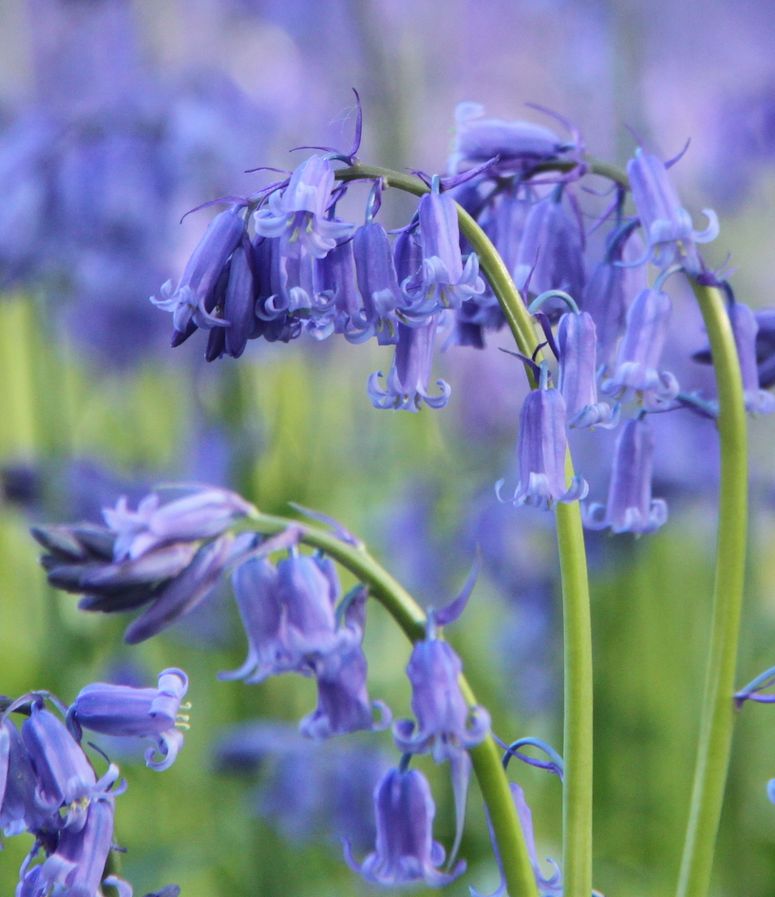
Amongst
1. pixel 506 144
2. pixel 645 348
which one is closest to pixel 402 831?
pixel 645 348

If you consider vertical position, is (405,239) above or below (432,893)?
above

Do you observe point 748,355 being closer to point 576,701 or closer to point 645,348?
point 645,348

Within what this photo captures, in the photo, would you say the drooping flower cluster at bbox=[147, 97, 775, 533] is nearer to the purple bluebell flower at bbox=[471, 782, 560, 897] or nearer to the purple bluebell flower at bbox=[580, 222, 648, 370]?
the purple bluebell flower at bbox=[580, 222, 648, 370]

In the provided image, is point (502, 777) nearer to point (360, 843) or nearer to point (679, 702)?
point (360, 843)

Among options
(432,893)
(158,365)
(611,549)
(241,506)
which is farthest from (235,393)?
(241,506)

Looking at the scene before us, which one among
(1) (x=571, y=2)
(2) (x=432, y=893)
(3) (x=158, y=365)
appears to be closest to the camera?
(2) (x=432, y=893)

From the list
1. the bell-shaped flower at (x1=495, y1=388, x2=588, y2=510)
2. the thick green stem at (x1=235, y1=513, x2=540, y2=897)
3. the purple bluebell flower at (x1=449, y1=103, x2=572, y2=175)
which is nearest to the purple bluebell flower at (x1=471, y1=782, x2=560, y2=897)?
the thick green stem at (x1=235, y1=513, x2=540, y2=897)

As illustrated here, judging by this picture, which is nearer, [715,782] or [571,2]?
[715,782]
